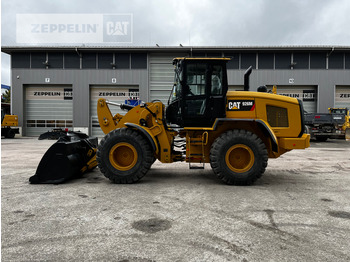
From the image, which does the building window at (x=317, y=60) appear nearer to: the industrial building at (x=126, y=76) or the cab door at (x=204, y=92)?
the industrial building at (x=126, y=76)

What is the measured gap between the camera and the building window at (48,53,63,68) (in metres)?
24.4

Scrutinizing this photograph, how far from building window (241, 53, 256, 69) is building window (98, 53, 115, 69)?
40.3 feet

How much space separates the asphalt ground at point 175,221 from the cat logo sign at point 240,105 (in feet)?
5.50

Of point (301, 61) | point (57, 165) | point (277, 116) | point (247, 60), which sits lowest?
point (57, 165)

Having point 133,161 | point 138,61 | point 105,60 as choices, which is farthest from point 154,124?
point 105,60

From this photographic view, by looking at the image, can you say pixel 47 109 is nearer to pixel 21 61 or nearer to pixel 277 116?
pixel 21 61

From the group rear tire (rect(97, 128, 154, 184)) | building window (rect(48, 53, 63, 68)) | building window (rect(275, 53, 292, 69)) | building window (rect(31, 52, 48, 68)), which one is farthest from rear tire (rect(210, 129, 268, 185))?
building window (rect(31, 52, 48, 68))

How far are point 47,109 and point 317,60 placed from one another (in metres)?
25.6

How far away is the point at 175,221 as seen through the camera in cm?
351

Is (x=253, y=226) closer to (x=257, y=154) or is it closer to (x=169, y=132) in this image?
(x=257, y=154)

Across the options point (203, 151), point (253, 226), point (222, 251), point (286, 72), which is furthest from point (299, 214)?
point (286, 72)

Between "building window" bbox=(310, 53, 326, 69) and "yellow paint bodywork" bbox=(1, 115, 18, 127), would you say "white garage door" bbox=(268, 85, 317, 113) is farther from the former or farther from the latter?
"yellow paint bodywork" bbox=(1, 115, 18, 127)

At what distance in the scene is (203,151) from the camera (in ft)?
19.3

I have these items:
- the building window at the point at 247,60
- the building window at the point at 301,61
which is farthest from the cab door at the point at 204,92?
the building window at the point at 301,61
